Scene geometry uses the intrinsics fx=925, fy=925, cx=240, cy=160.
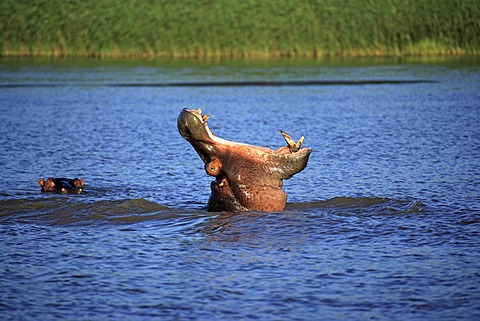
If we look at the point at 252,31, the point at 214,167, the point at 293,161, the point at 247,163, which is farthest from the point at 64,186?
the point at 252,31

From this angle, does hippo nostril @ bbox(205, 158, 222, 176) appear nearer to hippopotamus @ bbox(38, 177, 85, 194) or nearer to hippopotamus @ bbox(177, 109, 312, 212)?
hippopotamus @ bbox(177, 109, 312, 212)

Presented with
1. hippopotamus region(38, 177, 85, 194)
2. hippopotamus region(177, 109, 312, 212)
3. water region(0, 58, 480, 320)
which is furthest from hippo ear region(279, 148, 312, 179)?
hippopotamus region(38, 177, 85, 194)

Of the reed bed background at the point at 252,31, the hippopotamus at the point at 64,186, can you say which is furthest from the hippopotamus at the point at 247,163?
the reed bed background at the point at 252,31

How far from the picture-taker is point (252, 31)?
32562mm

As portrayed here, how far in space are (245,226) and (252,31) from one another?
25.4 metres

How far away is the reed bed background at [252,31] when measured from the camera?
32062 mm

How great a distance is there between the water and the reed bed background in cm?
1448

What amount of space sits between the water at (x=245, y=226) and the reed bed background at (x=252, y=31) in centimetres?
1448

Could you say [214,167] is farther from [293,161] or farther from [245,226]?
[293,161]

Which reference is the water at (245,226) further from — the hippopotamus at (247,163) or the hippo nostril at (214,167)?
the hippo nostril at (214,167)

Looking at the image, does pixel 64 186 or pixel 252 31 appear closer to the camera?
pixel 64 186

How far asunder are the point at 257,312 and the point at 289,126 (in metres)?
11.0

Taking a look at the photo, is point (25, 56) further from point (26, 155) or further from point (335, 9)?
point (26, 155)

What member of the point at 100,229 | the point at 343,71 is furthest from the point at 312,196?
the point at 343,71
